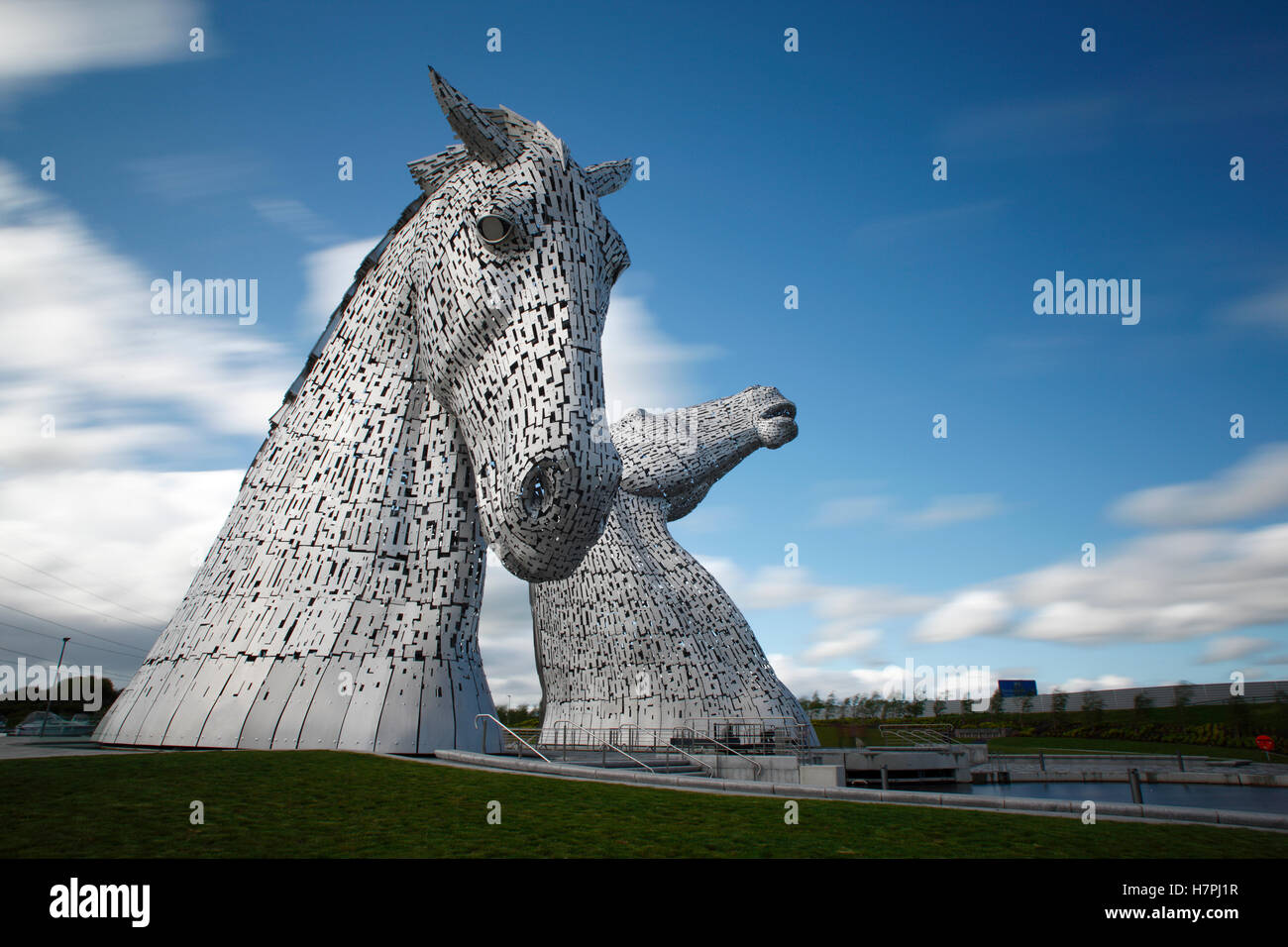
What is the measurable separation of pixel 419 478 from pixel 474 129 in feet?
8.91

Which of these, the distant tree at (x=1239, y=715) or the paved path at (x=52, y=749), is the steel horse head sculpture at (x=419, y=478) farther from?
the distant tree at (x=1239, y=715)

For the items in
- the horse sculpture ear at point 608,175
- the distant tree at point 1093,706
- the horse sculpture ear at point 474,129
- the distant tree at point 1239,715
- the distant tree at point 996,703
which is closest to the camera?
the horse sculpture ear at point 474,129

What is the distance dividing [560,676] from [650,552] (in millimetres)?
3379

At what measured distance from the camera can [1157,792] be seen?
1359cm

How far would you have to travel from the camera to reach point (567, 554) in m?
5.55

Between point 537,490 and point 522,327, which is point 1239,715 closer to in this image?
point 537,490

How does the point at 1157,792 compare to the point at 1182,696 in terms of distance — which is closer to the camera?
the point at 1157,792

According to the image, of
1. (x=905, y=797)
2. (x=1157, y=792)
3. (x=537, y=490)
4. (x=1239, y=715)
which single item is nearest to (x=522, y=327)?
(x=537, y=490)

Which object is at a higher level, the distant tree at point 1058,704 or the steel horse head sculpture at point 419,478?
the steel horse head sculpture at point 419,478

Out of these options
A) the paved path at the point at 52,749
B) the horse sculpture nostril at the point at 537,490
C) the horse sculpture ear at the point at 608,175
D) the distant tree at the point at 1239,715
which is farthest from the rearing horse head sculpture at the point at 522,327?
the distant tree at the point at 1239,715

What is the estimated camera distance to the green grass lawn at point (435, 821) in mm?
3189
